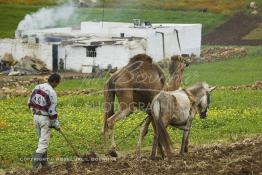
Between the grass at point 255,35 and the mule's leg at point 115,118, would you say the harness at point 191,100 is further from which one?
the grass at point 255,35

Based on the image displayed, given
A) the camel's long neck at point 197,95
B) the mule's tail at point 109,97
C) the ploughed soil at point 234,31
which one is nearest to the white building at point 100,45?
the ploughed soil at point 234,31

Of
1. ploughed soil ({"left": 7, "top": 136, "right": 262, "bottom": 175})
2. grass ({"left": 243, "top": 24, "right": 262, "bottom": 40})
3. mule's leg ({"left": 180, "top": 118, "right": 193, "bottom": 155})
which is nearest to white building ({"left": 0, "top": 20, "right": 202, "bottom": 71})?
grass ({"left": 243, "top": 24, "right": 262, "bottom": 40})

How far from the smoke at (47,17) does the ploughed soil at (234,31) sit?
57.7 feet

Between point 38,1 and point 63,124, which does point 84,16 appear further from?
point 63,124

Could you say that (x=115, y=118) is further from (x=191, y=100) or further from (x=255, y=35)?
(x=255, y=35)

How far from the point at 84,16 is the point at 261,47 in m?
25.3

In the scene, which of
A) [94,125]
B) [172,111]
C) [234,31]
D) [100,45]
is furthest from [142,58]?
[234,31]

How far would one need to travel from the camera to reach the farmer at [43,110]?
18234 mm

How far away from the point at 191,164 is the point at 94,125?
1101cm

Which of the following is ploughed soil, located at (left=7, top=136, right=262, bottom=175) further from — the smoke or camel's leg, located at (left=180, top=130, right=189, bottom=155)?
the smoke

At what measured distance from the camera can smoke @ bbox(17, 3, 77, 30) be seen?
7993 centimetres

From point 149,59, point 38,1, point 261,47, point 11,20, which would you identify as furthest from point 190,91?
point 38,1

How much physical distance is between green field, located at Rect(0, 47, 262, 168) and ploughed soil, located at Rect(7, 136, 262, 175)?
2.96 metres

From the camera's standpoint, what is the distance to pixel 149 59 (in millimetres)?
21516
